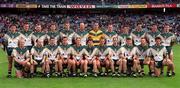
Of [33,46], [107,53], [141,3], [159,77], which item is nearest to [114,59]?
[107,53]

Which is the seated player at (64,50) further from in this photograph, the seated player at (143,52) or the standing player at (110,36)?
the seated player at (143,52)

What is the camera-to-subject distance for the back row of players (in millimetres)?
14906

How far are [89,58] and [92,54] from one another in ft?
0.52

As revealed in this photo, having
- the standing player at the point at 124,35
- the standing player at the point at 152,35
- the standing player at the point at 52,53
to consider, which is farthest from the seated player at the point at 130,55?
the standing player at the point at 52,53

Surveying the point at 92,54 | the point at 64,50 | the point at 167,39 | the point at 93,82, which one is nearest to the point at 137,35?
the point at 167,39

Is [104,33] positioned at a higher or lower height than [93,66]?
higher

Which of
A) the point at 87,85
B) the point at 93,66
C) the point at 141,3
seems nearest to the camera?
the point at 87,85

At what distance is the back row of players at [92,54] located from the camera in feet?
48.9

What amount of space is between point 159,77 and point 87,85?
278cm

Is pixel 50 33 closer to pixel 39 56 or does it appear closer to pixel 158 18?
pixel 39 56

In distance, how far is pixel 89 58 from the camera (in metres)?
15.1

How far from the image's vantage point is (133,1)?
151 ft

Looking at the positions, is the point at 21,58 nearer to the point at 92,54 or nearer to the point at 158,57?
the point at 92,54

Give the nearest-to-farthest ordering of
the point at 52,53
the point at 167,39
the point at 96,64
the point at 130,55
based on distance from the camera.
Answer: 1. the point at 96,64
2. the point at 52,53
3. the point at 130,55
4. the point at 167,39
